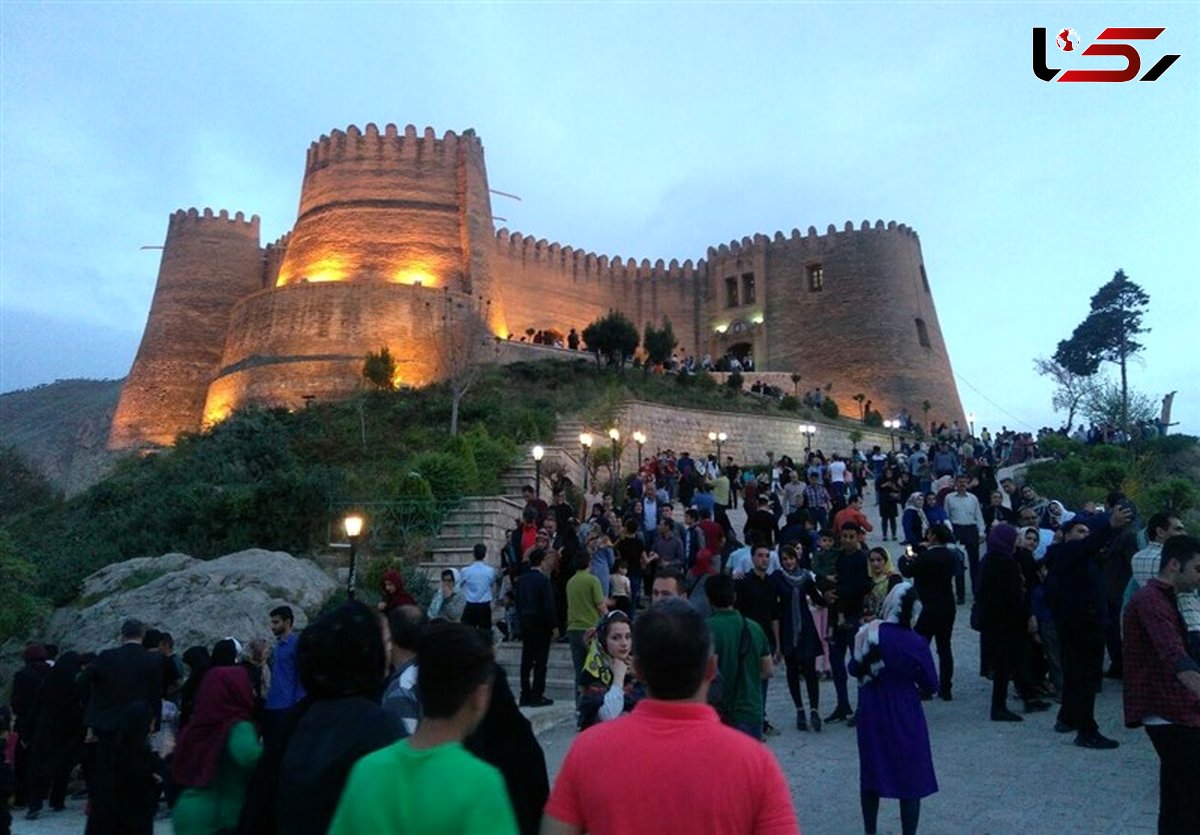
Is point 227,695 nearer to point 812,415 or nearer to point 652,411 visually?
point 652,411

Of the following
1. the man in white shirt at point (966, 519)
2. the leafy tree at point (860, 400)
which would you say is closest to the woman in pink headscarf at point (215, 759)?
the man in white shirt at point (966, 519)

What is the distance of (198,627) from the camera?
30.2 feet

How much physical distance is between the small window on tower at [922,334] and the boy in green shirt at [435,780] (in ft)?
135

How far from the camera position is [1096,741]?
19.6 feet

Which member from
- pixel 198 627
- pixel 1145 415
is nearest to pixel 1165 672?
pixel 198 627

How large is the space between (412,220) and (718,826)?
3242cm

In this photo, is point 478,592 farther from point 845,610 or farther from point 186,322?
point 186,322

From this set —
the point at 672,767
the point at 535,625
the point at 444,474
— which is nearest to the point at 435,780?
the point at 672,767

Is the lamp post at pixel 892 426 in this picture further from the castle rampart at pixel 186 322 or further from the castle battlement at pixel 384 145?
the castle rampart at pixel 186 322

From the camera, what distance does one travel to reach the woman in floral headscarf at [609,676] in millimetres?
3898

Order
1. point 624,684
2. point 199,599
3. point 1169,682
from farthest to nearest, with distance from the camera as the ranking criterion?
→ point 199,599, point 624,684, point 1169,682

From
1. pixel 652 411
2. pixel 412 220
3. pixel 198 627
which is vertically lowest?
pixel 198 627

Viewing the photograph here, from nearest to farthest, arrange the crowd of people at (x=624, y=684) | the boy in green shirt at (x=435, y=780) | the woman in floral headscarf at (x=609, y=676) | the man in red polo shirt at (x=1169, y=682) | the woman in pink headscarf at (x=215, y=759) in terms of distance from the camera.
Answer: the boy in green shirt at (x=435, y=780)
the crowd of people at (x=624, y=684)
the woman in pink headscarf at (x=215, y=759)
the man in red polo shirt at (x=1169, y=682)
the woman in floral headscarf at (x=609, y=676)

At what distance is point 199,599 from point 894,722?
7236 millimetres
